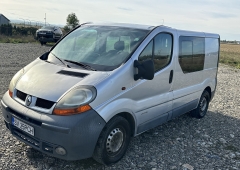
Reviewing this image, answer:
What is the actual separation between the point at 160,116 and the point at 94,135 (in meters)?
1.71

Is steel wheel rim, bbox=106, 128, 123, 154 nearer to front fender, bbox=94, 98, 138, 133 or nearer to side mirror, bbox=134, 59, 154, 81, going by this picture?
front fender, bbox=94, 98, 138, 133

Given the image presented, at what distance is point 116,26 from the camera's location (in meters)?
4.49

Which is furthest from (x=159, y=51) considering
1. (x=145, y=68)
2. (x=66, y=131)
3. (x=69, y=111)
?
(x=66, y=131)

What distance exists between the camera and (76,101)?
3.17 m

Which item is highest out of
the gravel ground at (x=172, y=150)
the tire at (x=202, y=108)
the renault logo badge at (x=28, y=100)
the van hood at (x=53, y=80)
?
the van hood at (x=53, y=80)

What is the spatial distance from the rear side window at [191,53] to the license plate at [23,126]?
9.88 ft

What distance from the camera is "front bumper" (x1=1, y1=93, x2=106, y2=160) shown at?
3.07 metres

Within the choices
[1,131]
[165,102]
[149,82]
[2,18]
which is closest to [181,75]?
[165,102]

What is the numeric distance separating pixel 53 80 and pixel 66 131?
0.77 meters

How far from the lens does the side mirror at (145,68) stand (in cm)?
364

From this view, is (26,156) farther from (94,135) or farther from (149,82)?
(149,82)

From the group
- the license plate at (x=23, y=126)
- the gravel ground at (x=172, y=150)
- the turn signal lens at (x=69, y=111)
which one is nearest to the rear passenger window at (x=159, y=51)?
the turn signal lens at (x=69, y=111)

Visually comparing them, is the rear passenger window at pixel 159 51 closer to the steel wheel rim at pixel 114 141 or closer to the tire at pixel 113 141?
the tire at pixel 113 141

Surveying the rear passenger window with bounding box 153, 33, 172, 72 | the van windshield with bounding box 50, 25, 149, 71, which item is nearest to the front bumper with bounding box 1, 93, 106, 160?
the van windshield with bounding box 50, 25, 149, 71
